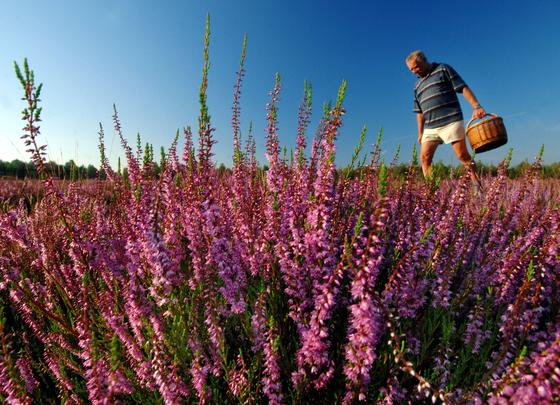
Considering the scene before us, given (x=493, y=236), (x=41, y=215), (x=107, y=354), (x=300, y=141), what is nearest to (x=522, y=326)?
(x=493, y=236)

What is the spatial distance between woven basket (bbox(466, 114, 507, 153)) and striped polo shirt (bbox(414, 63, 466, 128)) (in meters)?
1.01

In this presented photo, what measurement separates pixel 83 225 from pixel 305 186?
1.67 meters

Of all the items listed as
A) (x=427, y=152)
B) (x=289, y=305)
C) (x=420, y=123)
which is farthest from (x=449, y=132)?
(x=289, y=305)

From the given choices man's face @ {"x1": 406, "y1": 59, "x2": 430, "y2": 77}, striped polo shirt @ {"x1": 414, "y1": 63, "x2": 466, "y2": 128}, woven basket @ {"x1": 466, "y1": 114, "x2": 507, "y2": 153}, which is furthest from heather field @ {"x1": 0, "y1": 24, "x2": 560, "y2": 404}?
man's face @ {"x1": 406, "y1": 59, "x2": 430, "y2": 77}

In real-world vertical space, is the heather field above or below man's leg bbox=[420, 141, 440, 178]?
below

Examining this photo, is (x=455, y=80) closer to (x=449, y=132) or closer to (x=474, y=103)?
(x=474, y=103)

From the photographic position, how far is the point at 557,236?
7.11 ft

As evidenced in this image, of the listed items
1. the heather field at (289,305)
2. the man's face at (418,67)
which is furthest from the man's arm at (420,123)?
the heather field at (289,305)

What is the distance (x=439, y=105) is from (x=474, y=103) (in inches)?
29.9

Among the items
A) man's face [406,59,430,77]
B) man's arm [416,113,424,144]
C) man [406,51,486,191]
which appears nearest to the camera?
man [406,51,486,191]

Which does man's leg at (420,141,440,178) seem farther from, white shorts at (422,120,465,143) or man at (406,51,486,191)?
white shorts at (422,120,465,143)

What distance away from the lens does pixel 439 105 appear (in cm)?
717

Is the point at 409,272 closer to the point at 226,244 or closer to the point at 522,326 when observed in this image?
the point at 522,326

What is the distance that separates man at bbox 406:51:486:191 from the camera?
6945 mm
